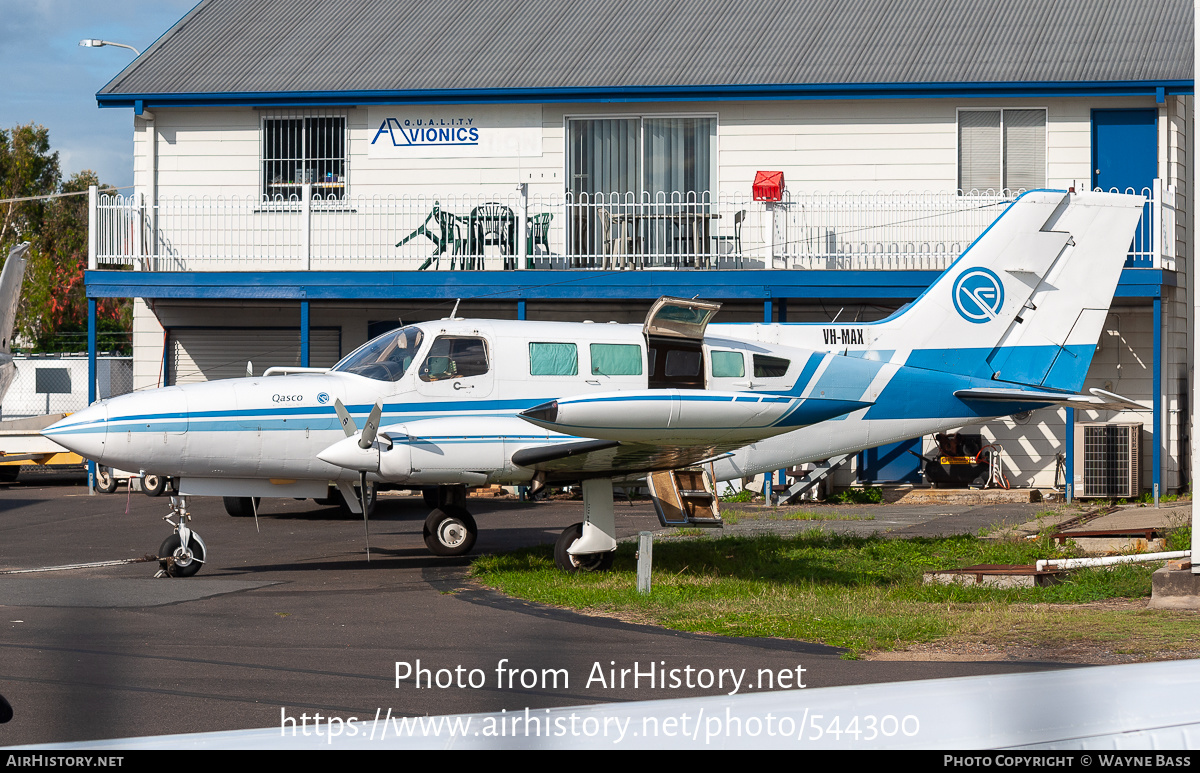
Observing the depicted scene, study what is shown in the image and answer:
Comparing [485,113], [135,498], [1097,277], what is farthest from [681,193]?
[135,498]

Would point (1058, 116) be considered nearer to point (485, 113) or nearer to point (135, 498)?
point (485, 113)

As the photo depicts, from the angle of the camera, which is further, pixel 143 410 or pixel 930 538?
pixel 930 538

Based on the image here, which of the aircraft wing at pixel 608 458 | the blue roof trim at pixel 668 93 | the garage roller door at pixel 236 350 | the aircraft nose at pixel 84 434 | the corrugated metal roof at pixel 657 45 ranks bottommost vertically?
the aircraft wing at pixel 608 458

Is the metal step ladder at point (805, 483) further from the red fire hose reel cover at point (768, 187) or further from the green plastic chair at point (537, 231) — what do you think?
the green plastic chair at point (537, 231)

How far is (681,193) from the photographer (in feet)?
69.0

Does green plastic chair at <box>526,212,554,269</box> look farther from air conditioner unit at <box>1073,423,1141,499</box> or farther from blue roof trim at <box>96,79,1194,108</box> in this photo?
air conditioner unit at <box>1073,423,1141,499</box>

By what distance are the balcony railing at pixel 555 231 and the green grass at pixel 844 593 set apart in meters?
7.48

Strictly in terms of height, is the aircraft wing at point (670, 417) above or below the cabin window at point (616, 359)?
below

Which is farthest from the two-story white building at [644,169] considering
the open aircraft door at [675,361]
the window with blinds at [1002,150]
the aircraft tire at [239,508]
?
A: the open aircraft door at [675,361]

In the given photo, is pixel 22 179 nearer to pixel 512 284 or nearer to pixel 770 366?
pixel 512 284

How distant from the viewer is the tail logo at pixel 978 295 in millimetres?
13883

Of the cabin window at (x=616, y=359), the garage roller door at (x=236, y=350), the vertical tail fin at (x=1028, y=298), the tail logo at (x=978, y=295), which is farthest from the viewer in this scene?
the garage roller door at (x=236, y=350)

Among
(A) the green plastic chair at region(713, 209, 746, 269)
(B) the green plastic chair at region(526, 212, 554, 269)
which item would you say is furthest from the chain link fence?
(A) the green plastic chair at region(713, 209, 746, 269)

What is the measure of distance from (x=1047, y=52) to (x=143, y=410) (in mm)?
16479
